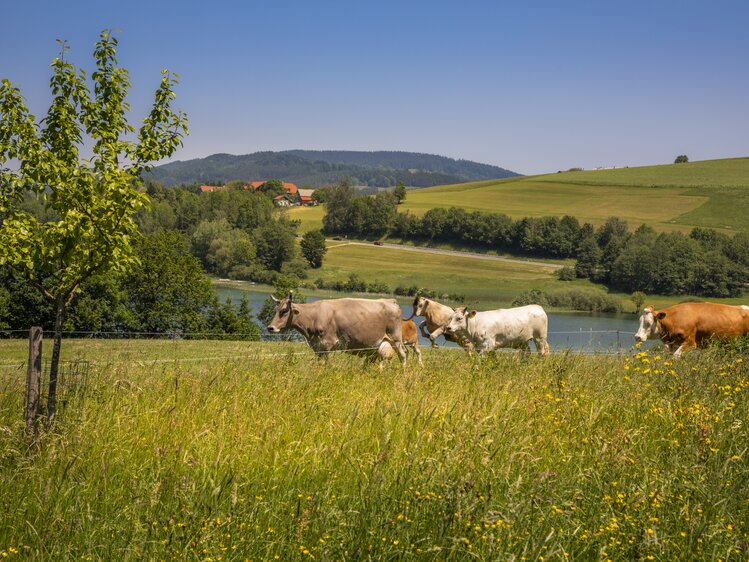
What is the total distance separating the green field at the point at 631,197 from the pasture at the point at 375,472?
12490 centimetres

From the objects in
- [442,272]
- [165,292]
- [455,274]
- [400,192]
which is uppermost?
[400,192]

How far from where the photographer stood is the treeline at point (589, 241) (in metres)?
101

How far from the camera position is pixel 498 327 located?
54.3 feet

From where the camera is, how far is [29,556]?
4.37 metres

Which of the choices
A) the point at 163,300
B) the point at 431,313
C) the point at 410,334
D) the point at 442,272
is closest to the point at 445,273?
the point at 442,272

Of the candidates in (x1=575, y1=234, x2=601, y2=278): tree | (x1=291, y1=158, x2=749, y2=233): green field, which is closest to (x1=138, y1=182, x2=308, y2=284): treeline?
(x1=291, y1=158, x2=749, y2=233): green field

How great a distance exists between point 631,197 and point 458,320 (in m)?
148

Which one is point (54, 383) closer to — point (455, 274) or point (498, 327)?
point (498, 327)

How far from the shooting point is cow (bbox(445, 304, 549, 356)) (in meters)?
16.1

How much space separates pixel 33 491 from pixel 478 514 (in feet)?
10.8

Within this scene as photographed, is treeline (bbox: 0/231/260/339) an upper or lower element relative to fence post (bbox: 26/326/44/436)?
lower

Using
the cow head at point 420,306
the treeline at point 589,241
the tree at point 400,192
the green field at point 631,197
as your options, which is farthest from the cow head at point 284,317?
the tree at point 400,192

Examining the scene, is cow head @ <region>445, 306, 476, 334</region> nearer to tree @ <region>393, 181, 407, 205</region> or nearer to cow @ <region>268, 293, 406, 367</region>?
cow @ <region>268, 293, 406, 367</region>

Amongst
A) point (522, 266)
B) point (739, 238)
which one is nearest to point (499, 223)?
point (522, 266)
